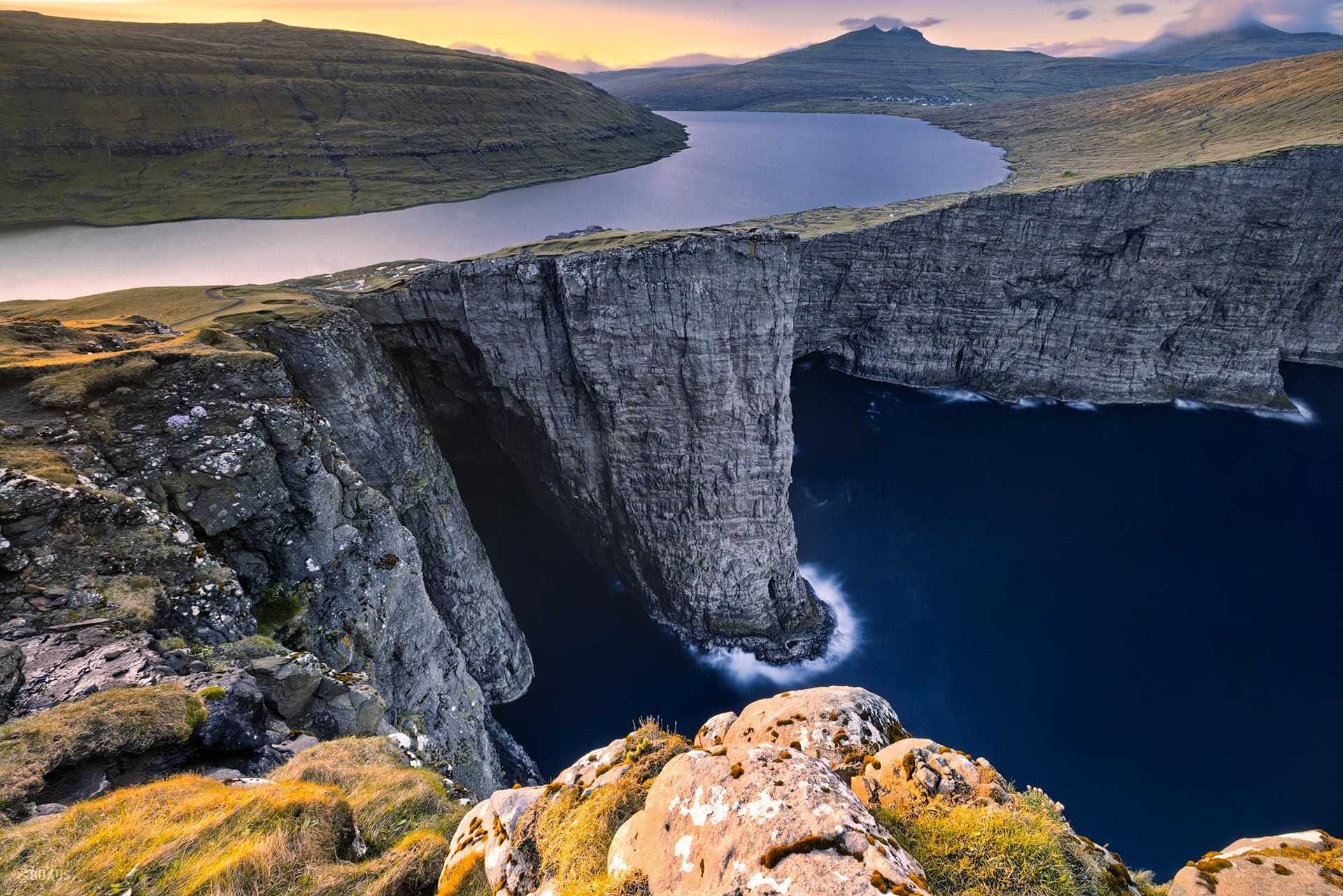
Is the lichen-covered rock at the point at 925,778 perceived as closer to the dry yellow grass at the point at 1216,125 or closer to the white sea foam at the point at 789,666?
the white sea foam at the point at 789,666

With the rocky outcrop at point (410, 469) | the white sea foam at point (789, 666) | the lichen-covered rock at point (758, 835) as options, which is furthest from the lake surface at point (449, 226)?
the lichen-covered rock at point (758, 835)

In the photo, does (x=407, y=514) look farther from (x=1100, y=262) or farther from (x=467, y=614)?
(x=1100, y=262)

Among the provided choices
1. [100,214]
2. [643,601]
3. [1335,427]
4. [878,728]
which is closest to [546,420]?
[643,601]

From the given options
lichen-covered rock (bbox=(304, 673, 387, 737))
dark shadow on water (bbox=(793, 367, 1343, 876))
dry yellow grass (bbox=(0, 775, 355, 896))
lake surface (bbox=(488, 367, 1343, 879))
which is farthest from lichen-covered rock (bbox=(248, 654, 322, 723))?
dark shadow on water (bbox=(793, 367, 1343, 876))

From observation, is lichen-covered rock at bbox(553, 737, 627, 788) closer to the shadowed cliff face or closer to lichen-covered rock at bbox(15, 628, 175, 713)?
lichen-covered rock at bbox(15, 628, 175, 713)

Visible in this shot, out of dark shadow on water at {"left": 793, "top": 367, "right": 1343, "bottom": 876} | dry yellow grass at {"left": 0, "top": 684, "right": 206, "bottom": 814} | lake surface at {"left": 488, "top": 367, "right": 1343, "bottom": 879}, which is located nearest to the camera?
dry yellow grass at {"left": 0, "top": 684, "right": 206, "bottom": 814}

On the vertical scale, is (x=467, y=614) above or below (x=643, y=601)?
above
